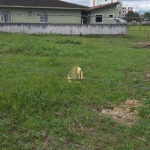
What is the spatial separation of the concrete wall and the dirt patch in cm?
1455

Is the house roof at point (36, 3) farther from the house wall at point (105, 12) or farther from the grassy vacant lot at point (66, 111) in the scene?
the grassy vacant lot at point (66, 111)

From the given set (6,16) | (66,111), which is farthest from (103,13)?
(66,111)

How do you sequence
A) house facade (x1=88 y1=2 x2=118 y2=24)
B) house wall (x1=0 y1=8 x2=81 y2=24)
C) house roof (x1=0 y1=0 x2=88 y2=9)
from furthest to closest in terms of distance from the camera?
house facade (x1=88 y1=2 x2=118 y2=24)
house wall (x1=0 y1=8 x2=81 y2=24)
house roof (x1=0 y1=0 x2=88 y2=9)

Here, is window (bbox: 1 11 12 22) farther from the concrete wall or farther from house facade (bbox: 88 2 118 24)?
house facade (bbox: 88 2 118 24)

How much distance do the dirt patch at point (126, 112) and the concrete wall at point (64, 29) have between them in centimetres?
1455

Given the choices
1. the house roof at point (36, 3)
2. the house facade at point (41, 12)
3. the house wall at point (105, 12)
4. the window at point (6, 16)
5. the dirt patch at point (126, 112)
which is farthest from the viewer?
the house wall at point (105, 12)

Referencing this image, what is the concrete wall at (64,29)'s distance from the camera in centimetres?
1783

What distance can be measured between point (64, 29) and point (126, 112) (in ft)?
50.5

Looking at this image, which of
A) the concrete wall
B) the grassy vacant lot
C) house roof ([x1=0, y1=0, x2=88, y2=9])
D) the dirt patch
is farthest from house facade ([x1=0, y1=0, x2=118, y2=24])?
the dirt patch

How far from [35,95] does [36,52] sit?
506 cm

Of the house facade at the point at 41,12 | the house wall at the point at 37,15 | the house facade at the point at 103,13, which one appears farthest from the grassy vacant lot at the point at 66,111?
the house facade at the point at 103,13

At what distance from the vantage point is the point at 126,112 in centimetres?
421

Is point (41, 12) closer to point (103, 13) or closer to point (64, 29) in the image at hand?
point (64, 29)

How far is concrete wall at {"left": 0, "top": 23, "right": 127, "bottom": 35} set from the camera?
1783 cm
